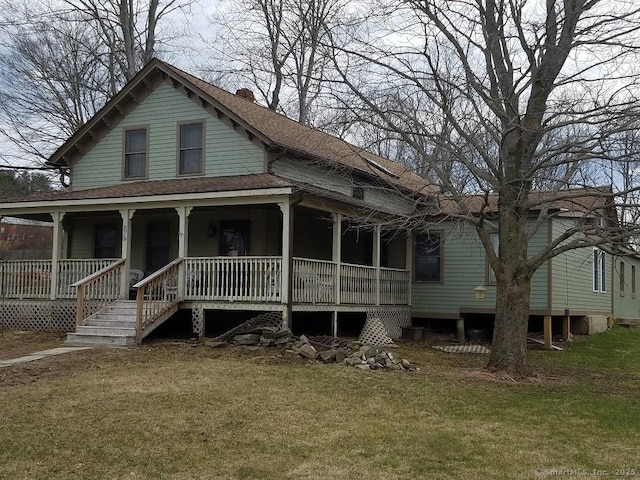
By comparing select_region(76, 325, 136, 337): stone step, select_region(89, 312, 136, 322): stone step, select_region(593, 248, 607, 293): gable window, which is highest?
select_region(593, 248, 607, 293): gable window

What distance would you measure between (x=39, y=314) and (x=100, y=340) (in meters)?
3.93

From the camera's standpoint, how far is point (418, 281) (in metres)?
20.9

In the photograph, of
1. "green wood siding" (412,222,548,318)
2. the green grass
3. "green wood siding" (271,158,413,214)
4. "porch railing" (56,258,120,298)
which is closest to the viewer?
the green grass

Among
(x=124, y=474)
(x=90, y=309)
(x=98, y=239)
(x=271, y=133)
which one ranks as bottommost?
(x=124, y=474)

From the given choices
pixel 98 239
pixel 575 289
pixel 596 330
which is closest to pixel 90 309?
pixel 98 239

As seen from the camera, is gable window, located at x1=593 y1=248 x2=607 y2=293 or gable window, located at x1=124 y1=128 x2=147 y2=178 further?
gable window, located at x1=593 y1=248 x2=607 y2=293

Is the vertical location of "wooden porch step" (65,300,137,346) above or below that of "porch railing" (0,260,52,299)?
below

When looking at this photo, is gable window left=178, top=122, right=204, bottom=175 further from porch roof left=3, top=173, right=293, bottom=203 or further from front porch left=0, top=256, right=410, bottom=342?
front porch left=0, top=256, right=410, bottom=342

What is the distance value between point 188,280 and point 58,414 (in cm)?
764

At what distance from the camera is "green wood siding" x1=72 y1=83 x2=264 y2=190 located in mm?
17594

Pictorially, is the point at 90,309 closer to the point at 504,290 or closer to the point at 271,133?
the point at 271,133

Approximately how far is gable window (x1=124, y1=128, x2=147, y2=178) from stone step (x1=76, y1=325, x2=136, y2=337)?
18.0 ft

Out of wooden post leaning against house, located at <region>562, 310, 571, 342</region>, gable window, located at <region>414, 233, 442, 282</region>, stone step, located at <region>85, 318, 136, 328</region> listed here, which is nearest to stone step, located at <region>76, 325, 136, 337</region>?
stone step, located at <region>85, 318, 136, 328</region>

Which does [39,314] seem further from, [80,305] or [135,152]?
[135,152]
